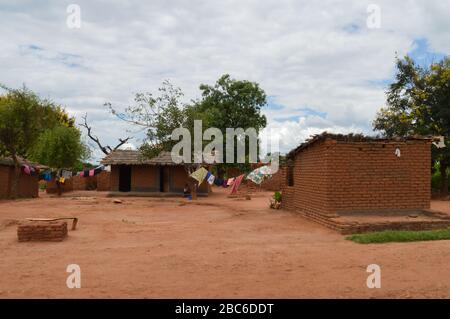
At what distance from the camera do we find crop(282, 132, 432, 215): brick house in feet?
40.0

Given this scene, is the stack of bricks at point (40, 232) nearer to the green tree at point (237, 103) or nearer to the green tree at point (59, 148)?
the green tree at point (59, 148)

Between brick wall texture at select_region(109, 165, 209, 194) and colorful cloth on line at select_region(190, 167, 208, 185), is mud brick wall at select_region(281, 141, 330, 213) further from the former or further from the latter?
brick wall texture at select_region(109, 165, 209, 194)

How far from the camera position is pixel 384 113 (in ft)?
82.0

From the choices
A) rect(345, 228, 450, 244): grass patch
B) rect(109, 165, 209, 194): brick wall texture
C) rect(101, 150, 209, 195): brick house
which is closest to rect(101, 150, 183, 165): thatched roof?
rect(101, 150, 209, 195): brick house

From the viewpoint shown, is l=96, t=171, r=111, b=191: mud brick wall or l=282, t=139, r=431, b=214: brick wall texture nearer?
l=282, t=139, r=431, b=214: brick wall texture

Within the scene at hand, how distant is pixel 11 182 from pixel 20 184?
957 mm

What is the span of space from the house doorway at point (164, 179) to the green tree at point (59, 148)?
551 cm

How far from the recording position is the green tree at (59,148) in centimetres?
2805

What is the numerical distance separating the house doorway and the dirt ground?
17330 mm

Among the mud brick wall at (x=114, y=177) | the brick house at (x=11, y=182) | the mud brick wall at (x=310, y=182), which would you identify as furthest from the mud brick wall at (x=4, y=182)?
the mud brick wall at (x=310, y=182)

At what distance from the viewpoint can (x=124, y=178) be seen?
30.4 metres

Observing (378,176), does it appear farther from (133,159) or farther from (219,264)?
(133,159)
